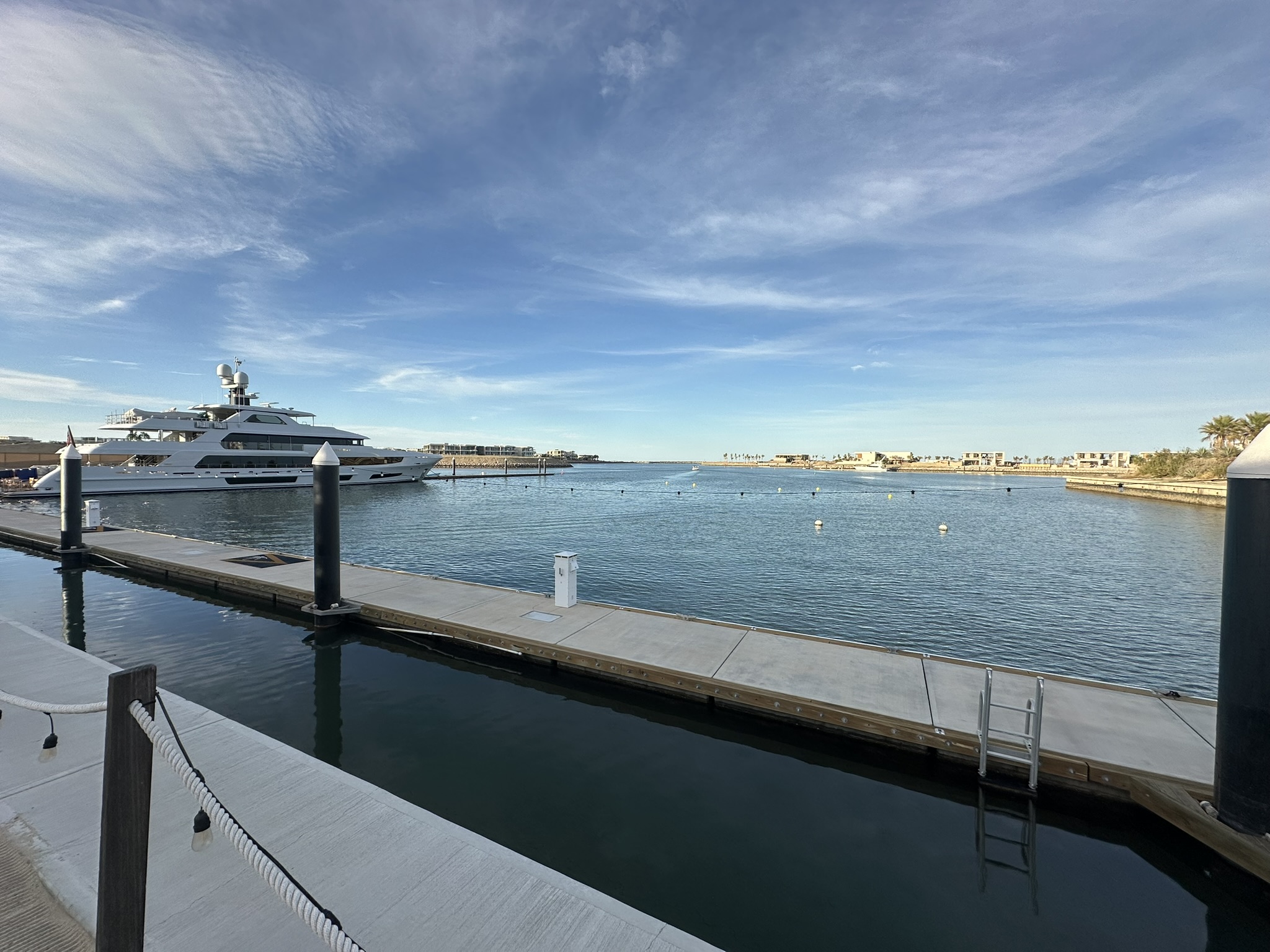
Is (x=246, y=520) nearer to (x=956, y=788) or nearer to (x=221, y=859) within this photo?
(x=221, y=859)

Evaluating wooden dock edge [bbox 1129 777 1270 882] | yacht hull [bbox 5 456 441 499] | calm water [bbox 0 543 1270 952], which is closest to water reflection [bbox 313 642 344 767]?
calm water [bbox 0 543 1270 952]

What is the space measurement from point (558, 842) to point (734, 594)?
1212 centimetres

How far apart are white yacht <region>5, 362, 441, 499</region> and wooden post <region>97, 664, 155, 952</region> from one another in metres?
55.3

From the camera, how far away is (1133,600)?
59.0 feet

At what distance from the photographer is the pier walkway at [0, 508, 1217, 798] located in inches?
249

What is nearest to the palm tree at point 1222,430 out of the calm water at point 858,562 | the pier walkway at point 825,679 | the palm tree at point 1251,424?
the palm tree at point 1251,424

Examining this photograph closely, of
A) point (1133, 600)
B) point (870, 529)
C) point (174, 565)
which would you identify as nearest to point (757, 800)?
point (174, 565)

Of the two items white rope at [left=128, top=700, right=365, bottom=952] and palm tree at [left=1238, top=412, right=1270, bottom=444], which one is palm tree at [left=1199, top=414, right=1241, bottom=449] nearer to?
palm tree at [left=1238, top=412, right=1270, bottom=444]

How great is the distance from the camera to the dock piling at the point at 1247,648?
15.0ft

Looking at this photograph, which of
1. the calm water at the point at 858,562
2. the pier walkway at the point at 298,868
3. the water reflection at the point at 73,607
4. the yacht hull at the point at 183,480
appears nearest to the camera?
the pier walkway at the point at 298,868

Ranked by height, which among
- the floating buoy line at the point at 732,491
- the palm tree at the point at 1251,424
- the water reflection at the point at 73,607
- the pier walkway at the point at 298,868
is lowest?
the floating buoy line at the point at 732,491

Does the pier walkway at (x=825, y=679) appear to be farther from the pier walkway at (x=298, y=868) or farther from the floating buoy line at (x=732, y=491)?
the floating buoy line at (x=732, y=491)

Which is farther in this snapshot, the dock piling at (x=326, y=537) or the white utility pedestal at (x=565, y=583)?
the white utility pedestal at (x=565, y=583)

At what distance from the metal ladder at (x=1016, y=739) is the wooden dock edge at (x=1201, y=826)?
0.89 meters
